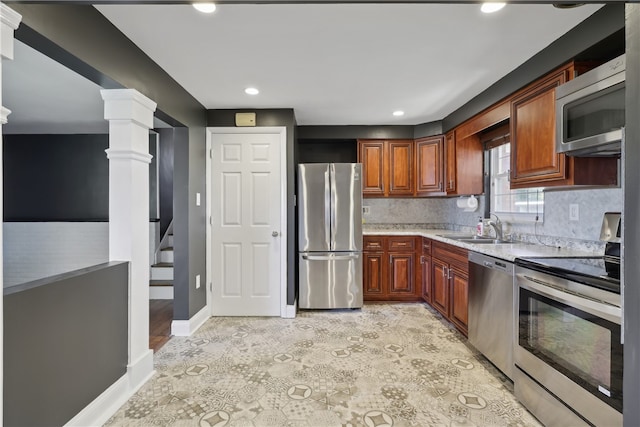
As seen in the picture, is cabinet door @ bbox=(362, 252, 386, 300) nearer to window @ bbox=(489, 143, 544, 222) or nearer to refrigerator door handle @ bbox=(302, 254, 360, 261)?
refrigerator door handle @ bbox=(302, 254, 360, 261)

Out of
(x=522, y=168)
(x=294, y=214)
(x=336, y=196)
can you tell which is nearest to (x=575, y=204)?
(x=522, y=168)

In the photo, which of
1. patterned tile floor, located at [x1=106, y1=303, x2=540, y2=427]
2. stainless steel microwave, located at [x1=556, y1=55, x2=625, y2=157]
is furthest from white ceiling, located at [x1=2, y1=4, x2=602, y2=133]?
patterned tile floor, located at [x1=106, y1=303, x2=540, y2=427]

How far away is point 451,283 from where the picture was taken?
10.5 feet

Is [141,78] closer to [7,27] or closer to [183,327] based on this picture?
[7,27]

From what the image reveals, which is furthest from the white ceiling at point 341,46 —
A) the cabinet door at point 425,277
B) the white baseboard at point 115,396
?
the white baseboard at point 115,396

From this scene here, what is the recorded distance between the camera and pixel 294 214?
370 cm

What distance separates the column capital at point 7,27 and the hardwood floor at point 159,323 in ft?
7.70

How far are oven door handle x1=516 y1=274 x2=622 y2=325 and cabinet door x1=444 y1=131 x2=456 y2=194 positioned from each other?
6.36ft

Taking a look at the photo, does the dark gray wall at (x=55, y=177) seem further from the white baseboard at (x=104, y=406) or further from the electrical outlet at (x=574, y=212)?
the electrical outlet at (x=574, y=212)

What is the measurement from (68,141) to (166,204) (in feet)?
5.01

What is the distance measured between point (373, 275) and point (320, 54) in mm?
2648

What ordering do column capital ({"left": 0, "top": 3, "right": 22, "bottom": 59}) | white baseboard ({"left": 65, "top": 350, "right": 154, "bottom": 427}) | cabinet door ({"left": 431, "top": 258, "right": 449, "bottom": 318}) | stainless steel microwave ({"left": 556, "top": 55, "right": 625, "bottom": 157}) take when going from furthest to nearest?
cabinet door ({"left": 431, "top": 258, "right": 449, "bottom": 318}), white baseboard ({"left": 65, "top": 350, "right": 154, "bottom": 427}), stainless steel microwave ({"left": 556, "top": 55, "right": 625, "bottom": 157}), column capital ({"left": 0, "top": 3, "right": 22, "bottom": 59})

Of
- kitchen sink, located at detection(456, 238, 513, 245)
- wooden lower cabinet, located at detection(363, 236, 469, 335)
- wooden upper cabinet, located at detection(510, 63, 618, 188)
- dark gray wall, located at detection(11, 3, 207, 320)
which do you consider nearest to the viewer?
dark gray wall, located at detection(11, 3, 207, 320)

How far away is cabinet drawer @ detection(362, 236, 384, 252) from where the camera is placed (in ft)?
13.3
